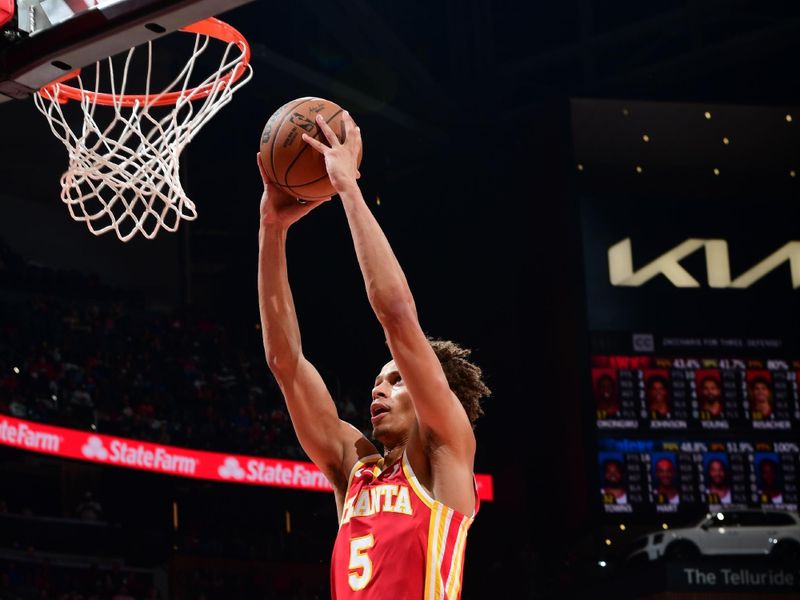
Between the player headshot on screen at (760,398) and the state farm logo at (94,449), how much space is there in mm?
7603

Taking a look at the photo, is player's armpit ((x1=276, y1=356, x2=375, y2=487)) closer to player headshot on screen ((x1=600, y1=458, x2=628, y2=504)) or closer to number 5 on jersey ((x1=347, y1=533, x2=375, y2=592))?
number 5 on jersey ((x1=347, y1=533, x2=375, y2=592))

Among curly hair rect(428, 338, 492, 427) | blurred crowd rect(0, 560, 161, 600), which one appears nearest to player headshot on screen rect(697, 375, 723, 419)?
blurred crowd rect(0, 560, 161, 600)

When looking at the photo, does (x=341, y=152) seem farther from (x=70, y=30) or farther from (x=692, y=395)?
(x=692, y=395)

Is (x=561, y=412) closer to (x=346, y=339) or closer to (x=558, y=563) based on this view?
(x=558, y=563)

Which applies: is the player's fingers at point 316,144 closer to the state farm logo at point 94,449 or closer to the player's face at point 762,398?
the state farm logo at point 94,449

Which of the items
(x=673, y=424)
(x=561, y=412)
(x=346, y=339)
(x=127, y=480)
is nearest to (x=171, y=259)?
(x=346, y=339)

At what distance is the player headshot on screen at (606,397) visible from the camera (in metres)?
14.8

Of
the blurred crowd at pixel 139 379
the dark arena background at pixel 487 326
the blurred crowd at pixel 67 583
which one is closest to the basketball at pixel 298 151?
the dark arena background at pixel 487 326

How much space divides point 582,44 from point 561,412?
5665 millimetres

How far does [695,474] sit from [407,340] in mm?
12318

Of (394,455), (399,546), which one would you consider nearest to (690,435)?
(394,455)

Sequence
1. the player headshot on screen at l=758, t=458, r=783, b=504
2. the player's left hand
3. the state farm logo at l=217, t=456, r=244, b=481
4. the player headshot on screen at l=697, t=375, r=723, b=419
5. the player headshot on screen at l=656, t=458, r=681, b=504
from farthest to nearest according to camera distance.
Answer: the player headshot on screen at l=697, t=375, r=723, b=419 < the player headshot on screen at l=758, t=458, r=783, b=504 < the player headshot on screen at l=656, t=458, r=681, b=504 < the state farm logo at l=217, t=456, r=244, b=481 < the player's left hand

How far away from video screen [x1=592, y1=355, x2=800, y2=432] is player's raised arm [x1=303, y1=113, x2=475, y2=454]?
11841mm

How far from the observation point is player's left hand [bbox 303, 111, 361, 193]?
3270 millimetres
